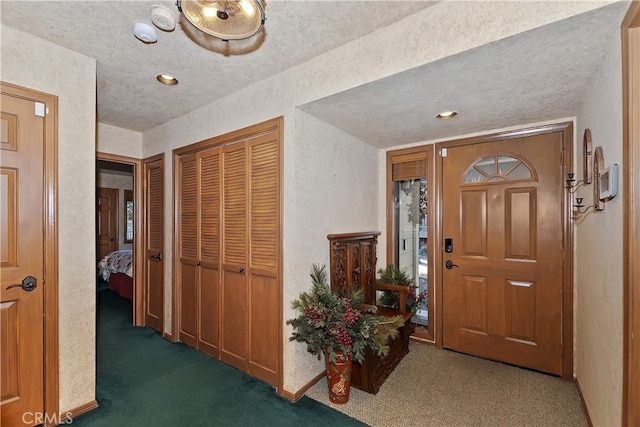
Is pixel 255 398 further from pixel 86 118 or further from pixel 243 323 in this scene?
pixel 86 118

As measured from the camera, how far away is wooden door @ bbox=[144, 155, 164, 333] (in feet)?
11.7

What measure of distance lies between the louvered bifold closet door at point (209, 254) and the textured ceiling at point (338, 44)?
0.67m

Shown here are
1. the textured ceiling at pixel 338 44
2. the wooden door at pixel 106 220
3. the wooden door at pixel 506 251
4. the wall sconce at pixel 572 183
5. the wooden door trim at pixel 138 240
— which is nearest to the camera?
the textured ceiling at pixel 338 44

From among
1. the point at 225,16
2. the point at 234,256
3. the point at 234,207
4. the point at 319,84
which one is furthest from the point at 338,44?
the point at 234,256

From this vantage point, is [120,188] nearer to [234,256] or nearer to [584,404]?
[234,256]

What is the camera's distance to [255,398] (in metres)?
2.32

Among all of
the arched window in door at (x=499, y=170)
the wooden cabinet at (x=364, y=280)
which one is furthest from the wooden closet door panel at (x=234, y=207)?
the arched window in door at (x=499, y=170)

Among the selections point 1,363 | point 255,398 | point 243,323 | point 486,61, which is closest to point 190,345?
point 243,323

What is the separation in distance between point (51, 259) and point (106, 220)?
580 centimetres

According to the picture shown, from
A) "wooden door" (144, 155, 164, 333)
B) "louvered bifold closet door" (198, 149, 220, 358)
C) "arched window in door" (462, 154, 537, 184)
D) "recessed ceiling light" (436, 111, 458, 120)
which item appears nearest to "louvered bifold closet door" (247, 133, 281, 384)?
"louvered bifold closet door" (198, 149, 220, 358)

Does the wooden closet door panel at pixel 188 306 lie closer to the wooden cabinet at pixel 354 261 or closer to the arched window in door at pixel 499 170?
the wooden cabinet at pixel 354 261

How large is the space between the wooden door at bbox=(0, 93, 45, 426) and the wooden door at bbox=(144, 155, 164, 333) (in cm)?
154

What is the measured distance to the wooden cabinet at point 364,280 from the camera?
2.41 meters

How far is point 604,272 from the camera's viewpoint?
1.71m
